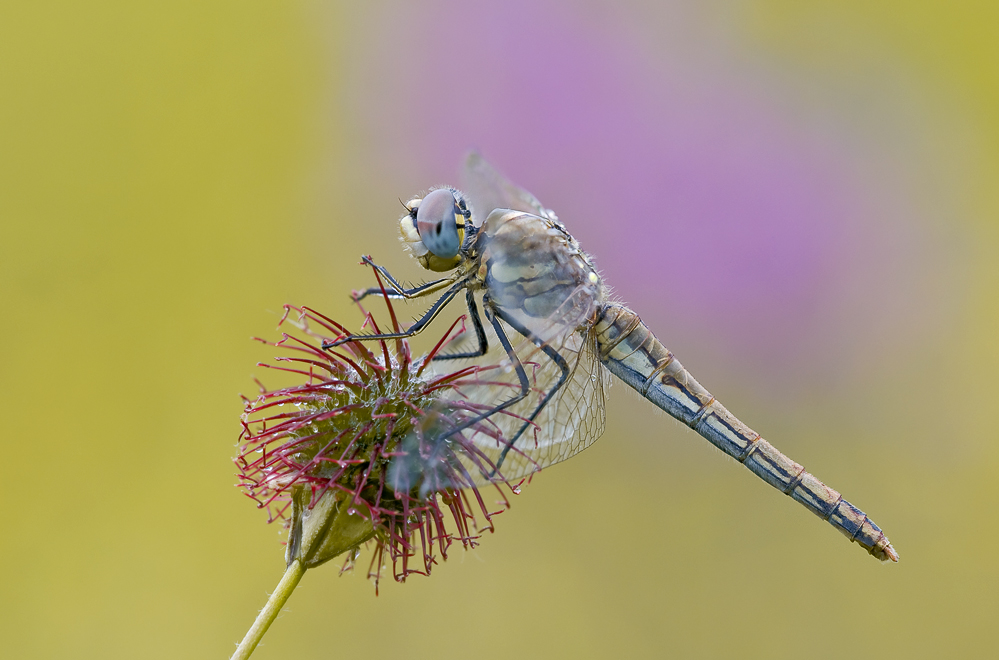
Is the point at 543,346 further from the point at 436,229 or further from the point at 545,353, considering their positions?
the point at 436,229

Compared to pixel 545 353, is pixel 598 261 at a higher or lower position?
higher

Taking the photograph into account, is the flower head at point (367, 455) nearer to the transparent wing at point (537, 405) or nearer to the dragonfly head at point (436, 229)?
the transparent wing at point (537, 405)

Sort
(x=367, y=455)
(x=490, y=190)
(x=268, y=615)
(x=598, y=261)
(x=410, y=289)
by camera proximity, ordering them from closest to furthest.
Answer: (x=268, y=615)
(x=367, y=455)
(x=410, y=289)
(x=490, y=190)
(x=598, y=261)

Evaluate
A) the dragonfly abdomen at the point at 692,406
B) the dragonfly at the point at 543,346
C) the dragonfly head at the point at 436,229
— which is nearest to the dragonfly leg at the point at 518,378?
the dragonfly at the point at 543,346

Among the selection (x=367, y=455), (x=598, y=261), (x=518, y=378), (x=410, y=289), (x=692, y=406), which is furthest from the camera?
(x=598, y=261)

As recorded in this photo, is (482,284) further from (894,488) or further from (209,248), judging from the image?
(894,488)

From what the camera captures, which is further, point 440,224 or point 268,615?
point 440,224

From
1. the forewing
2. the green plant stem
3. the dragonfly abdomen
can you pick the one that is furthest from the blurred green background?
the green plant stem

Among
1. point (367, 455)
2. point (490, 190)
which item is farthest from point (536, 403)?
point (490, 190)

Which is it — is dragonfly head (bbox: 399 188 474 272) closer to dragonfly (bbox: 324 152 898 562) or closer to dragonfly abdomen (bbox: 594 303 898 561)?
dragonfly (bbox: 324 152 898 562)
